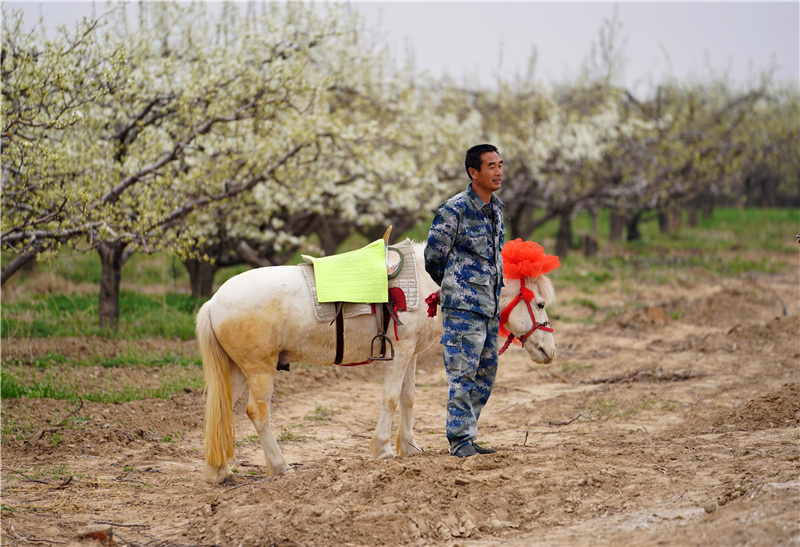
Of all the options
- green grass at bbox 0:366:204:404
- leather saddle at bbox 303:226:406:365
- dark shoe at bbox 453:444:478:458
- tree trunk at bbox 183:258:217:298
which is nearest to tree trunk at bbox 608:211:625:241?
tree trunk at bbox 183:258:217:298

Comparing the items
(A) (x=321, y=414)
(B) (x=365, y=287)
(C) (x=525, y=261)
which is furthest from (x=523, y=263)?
(A) (x=321, y=414)

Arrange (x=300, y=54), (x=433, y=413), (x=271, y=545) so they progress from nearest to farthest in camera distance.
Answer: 1. (x=271, y=545)
2. (x=433, y=413)
3. (x=300, y=54)

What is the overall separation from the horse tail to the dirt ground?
0.25 meters

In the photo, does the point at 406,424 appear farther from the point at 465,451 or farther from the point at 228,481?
the point at 228,481

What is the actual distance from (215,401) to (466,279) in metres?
2.11

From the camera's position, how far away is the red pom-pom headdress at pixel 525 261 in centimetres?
582

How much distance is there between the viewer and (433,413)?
322 inches

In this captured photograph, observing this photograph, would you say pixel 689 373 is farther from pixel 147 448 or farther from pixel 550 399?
pixel 147 448

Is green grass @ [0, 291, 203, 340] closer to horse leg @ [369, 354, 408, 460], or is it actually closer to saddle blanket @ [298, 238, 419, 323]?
saddle blanket @ [298, 238, 419, 323]

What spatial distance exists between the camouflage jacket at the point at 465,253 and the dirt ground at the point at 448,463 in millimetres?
1144

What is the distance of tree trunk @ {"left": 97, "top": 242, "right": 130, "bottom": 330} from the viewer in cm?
1071

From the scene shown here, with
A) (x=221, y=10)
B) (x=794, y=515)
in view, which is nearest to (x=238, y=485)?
(x=794, y=515)

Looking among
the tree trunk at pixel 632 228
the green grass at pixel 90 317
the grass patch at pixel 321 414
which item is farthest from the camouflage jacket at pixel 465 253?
the tree trunk at pixel 632 228

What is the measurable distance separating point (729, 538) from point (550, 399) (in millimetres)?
5162
